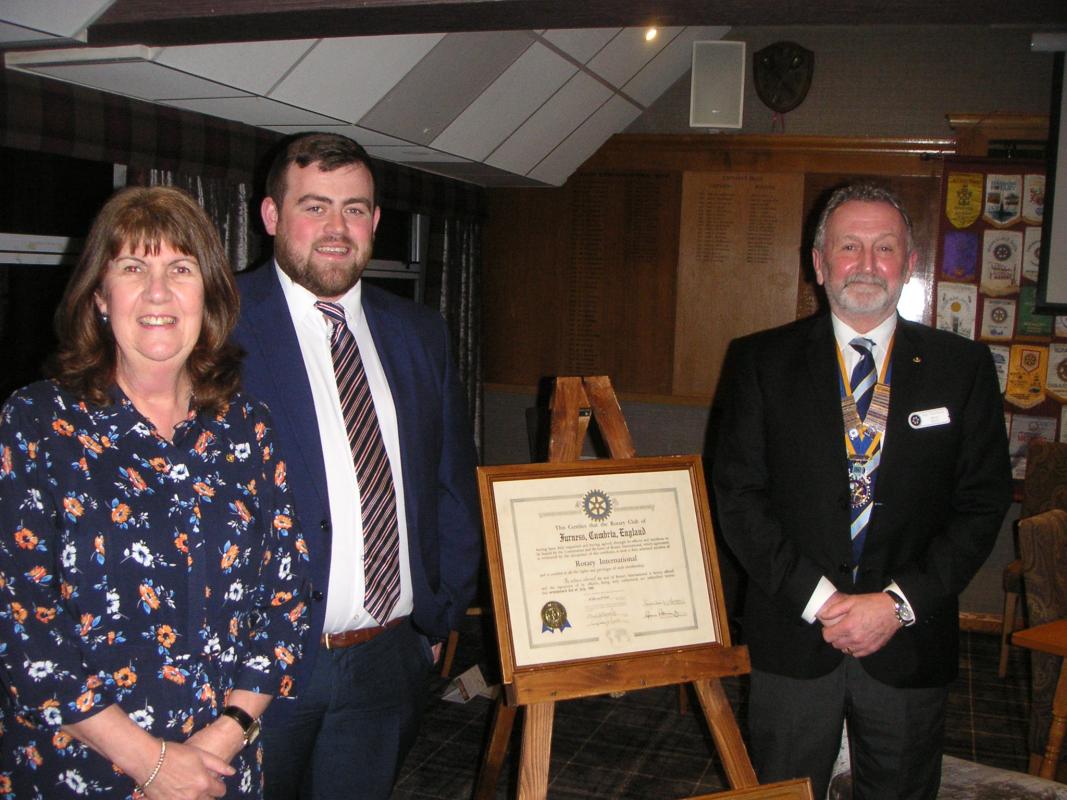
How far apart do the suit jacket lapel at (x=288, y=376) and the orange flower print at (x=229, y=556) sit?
0.94 ft

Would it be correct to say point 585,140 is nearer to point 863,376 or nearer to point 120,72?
point 120,72

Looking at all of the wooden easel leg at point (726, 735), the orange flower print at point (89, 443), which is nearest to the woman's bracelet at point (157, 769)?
the orange flower print at point (89, 443)

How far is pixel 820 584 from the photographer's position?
1.95 metres

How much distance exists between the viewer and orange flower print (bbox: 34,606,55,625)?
130 centimetres

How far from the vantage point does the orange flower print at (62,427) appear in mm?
1368

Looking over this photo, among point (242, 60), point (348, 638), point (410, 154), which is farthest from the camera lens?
point (410, 154)

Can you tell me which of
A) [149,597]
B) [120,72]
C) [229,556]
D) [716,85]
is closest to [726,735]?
[229,556]

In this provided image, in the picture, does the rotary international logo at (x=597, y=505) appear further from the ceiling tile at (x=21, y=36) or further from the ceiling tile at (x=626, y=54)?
the ceiling tile at (x=626, y=54)

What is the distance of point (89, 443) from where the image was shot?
4.56ft

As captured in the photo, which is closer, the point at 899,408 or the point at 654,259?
the point at 899,408

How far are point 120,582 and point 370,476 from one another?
0.57 metres

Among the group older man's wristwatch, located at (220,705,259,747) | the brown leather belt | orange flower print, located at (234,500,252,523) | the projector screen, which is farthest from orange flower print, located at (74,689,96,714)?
the projector screen

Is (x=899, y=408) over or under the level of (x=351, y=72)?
under

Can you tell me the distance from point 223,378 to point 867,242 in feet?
4.48
